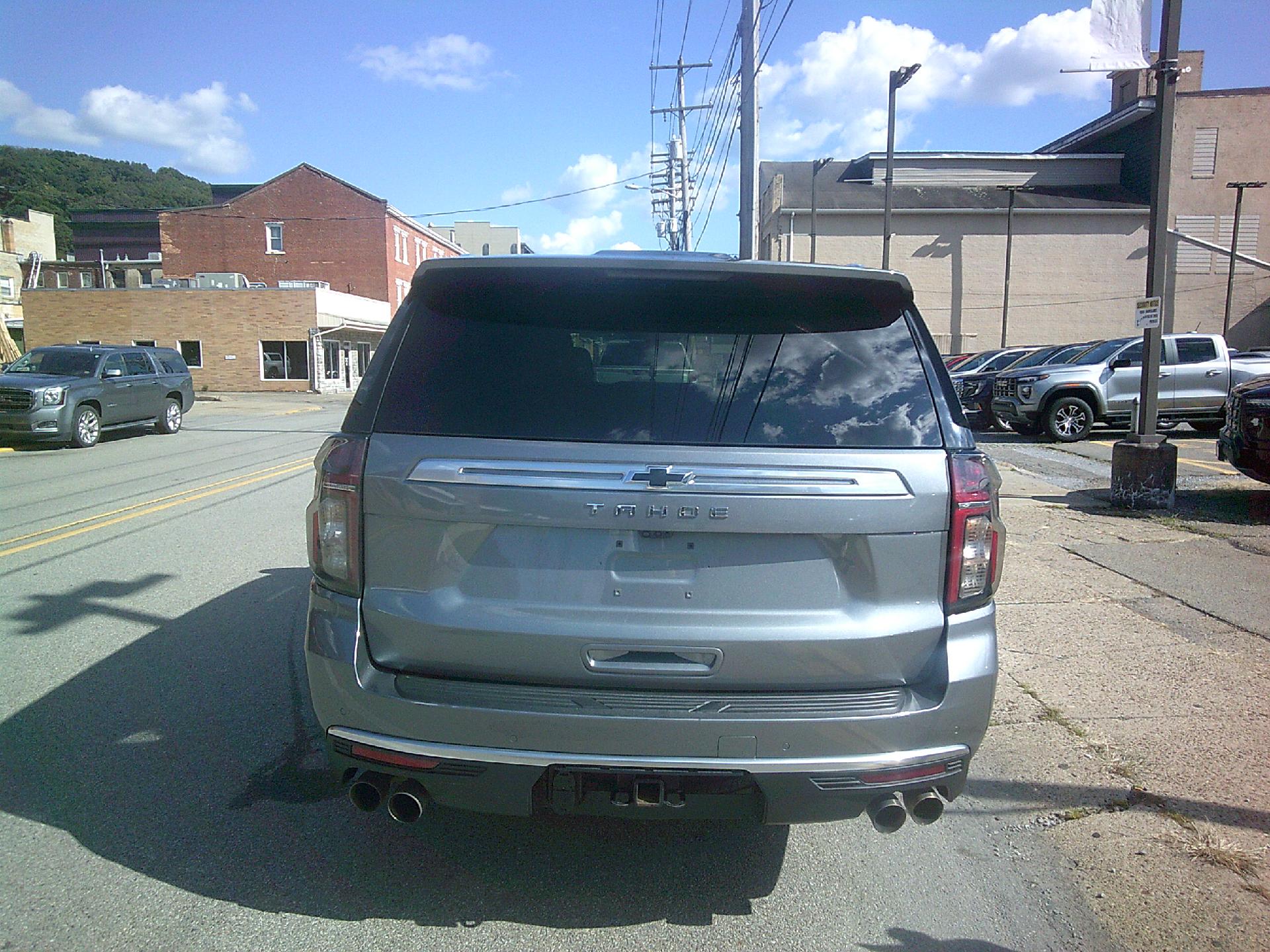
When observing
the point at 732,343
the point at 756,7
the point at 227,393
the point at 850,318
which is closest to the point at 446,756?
the point at 732,343

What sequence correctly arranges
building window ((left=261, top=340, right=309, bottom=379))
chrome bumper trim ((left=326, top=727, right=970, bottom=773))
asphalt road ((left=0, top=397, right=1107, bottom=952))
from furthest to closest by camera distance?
building window ((left=261, top=340, right=309, bottom=379)) → asphalt road ((left=0, top=397, right=1107, bottom=952)) → chrome bumper trim ((left=326, top=727, right=970, bottom=773))

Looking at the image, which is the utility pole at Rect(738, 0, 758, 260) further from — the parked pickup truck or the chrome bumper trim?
the chrome bumper trim

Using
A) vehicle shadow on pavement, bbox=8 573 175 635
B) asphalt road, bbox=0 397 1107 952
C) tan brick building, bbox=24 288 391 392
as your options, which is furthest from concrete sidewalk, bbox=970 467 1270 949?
tan brick building, bbox=24 288 391 392

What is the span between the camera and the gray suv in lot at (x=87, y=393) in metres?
16.1

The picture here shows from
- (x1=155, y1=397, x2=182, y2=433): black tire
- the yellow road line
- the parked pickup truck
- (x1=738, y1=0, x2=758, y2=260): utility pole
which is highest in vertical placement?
(x1=738, y1=0, x2=758, y2=260): utility pole

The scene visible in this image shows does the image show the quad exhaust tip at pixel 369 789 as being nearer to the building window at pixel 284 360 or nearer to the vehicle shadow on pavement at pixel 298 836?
the vehicle shadow on pavement at pixel 298 836

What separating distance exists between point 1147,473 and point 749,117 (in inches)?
348

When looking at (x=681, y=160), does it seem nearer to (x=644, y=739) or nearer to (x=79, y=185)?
(x=644, y=739)

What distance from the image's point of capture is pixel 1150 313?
9594 millimetres

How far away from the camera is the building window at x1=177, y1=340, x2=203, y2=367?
148ft

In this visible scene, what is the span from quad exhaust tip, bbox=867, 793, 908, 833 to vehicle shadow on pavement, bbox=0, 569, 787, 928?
1.96 ft

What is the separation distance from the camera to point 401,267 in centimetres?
6056

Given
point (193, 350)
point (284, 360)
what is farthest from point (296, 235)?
point (284, 360)

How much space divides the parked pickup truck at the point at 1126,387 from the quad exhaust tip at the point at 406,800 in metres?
15.9
